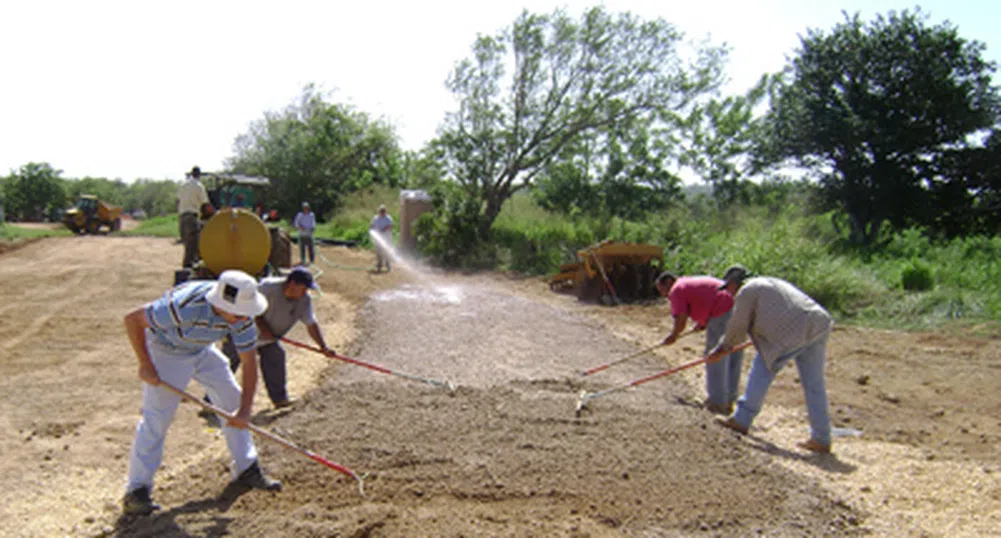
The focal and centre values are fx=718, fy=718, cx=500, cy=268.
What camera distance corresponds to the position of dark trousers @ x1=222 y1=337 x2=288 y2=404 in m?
5.78

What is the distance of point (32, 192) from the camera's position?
148 ft

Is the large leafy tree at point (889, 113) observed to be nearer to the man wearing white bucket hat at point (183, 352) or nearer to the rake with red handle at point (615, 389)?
the rake with red handle at point (615, 389)

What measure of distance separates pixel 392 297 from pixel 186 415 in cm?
691

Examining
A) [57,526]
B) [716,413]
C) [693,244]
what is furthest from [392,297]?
[57,526]

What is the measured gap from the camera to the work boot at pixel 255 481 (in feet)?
13.6

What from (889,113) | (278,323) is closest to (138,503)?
(278,323)

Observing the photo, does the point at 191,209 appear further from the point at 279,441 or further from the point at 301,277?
the point at 279,441

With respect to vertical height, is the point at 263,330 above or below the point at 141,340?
below

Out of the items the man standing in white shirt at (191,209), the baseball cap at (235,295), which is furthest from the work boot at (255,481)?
the man standing in white shirt at (191,209)

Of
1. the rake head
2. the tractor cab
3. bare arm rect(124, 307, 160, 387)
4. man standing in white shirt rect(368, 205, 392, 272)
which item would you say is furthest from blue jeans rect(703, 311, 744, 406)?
the tractor cab

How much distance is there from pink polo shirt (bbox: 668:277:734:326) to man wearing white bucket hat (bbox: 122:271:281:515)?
364 centimetres

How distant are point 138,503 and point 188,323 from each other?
1.03 metres

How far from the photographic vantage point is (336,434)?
5.08 meters

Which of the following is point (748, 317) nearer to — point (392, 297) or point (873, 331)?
point (873, 331)
